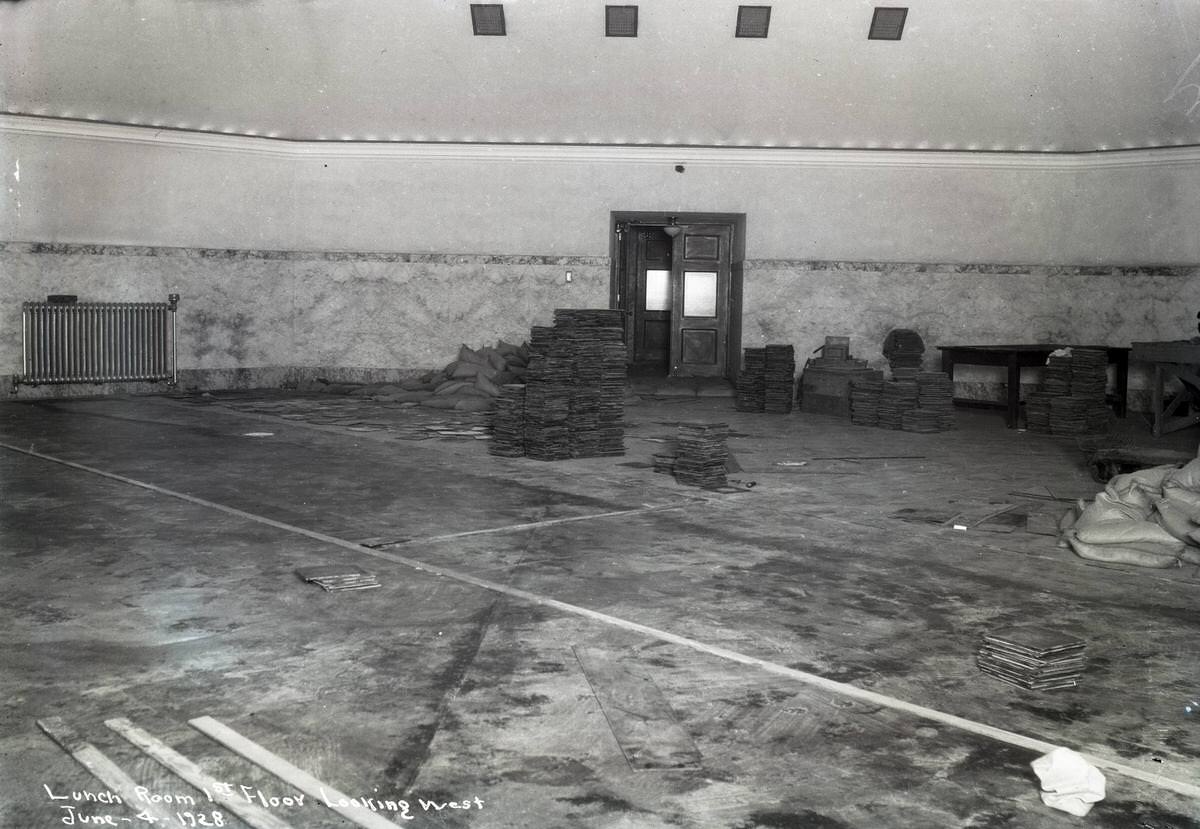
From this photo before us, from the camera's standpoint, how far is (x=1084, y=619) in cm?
592

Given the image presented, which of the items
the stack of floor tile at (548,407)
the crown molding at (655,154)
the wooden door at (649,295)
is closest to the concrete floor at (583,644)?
the stack of floor tile at (548,407)

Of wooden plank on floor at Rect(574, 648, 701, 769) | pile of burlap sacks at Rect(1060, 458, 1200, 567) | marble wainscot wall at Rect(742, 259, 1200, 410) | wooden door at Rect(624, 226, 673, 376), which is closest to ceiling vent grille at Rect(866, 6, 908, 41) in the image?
marble wainscot wall at Rect(742, 259, 1200, 410)

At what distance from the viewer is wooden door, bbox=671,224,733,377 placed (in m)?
19.3

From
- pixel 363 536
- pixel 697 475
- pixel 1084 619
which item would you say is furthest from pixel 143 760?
pixel 697 475

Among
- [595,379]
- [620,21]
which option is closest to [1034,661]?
[595,379]

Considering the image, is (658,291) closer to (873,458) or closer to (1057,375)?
(1057,375)

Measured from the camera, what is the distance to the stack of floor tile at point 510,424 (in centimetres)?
1143

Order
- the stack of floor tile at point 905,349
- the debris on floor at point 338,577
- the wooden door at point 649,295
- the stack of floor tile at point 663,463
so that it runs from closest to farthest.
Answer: the debris on floor at point 338,577 → the stack of floor tile at point 663,463 → the stack of floor tile at point 905,349 → the wooden door at point 649,295

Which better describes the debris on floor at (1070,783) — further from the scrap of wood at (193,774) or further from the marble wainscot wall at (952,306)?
the marble wainscot wall at (952,306)

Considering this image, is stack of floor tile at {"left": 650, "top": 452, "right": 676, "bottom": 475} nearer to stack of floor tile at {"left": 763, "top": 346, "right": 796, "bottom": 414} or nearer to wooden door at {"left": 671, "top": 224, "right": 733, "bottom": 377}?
stack of floor tile at {"left": 763, "top": 346, "right": 796, "bottom": 414}

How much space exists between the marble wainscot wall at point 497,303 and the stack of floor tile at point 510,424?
751 cm

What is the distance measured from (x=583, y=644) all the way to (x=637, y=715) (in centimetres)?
94

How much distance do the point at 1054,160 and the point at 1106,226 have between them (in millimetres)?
1368

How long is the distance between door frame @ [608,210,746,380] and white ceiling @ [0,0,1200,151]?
4.18ft
